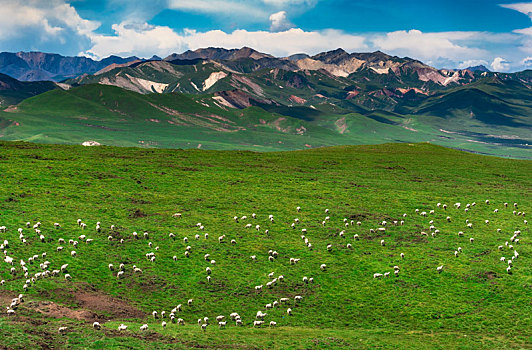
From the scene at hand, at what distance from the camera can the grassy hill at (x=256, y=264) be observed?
90.4 ft

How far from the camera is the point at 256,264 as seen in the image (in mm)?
39219

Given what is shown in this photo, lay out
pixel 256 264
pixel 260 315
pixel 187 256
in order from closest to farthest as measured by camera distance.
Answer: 1. pixel 260 315
2. pixel 256 264
3. pixel 187 256

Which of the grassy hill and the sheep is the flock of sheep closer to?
the sheep

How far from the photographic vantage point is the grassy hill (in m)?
27.6

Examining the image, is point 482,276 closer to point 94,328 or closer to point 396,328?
point 396,328

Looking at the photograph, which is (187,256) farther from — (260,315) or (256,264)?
(260,315)

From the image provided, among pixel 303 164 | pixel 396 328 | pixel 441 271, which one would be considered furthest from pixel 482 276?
pixel 303 164

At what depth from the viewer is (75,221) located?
148 feet

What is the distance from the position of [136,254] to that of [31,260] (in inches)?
327

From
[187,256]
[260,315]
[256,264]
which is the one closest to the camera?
[260,315]

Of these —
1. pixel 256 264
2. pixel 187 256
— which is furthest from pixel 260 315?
pixel 187 256

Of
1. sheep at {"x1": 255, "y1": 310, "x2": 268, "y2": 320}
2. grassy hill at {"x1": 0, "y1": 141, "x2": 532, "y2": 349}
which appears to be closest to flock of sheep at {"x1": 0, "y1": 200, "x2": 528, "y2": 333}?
sheep at {"x1": 255, "y1": 310, "x2": 268, "y2": 320}

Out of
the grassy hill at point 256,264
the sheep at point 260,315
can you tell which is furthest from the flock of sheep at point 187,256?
the grassy hill at point 256,264

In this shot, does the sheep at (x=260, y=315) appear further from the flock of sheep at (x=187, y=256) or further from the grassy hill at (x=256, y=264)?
the grassy hill at (x=256, y=264)
